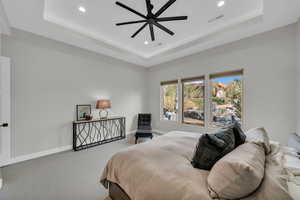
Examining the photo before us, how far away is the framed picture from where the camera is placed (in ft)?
11.4

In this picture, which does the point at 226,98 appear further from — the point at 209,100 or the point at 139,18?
the point at 139,18

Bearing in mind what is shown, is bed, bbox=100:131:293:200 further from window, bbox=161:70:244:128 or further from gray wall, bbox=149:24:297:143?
window, bbox=161:70:244:128

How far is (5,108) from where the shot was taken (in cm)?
235

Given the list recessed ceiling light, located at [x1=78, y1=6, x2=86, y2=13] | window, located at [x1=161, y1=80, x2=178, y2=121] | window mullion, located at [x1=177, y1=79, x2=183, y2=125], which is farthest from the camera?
window, located at [x1=161, y1=80, x2=178, y2=121]

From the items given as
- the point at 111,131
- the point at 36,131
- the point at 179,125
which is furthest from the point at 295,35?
the point at 36,131

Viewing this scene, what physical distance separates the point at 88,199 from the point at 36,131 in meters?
2.21

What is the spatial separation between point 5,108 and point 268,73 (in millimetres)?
5398

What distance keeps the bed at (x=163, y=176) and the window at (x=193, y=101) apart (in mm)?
2370

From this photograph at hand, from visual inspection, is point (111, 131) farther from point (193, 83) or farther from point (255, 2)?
point (255, 2)

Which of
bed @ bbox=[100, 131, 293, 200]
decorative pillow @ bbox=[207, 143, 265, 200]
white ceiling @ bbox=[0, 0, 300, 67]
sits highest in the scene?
white ceiling @ bbox=[0, 0, 300, 67]

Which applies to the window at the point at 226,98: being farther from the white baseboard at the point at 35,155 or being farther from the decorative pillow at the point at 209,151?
the white baseboard at the point at 35,155

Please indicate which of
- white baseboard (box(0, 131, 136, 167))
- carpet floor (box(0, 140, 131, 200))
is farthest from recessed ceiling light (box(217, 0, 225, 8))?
white baseboard (box(0, 131, 136, 167))

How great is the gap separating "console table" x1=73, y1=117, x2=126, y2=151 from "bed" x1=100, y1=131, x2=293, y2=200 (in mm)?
2114

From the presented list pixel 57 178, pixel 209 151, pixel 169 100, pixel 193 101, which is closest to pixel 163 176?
pixel 209 151
